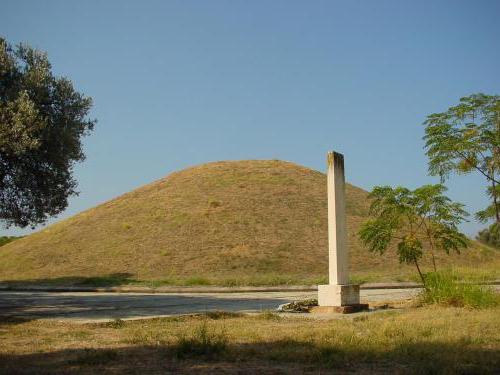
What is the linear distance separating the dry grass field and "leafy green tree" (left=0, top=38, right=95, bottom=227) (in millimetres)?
5569

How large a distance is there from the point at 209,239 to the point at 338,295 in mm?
23505

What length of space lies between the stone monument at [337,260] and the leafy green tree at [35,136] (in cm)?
741

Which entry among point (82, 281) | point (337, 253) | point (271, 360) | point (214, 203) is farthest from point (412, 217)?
point (214, 203)

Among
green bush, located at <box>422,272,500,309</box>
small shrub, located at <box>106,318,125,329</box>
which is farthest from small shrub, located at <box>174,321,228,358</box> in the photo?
green bush, located at <box>422,272,500,309</box>

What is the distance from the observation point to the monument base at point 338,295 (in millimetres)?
11641

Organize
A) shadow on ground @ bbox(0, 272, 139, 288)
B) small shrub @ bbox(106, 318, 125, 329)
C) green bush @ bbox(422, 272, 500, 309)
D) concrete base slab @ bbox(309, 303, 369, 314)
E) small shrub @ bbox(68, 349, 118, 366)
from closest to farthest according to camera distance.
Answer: small shrub @ bbox(68, 349, 118, 366)
small shrub @ bbox(106, 318, 125, 329)
green bush @ bbox(422, 272, 500, 309)
concrete base slab @ bbox(309, 303, 369, 314)
shadow on ground @ bbox(0, 272, 139, 288)

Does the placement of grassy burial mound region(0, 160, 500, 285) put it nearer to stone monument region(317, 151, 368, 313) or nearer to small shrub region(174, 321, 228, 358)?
stone monument region(317, 151, 368, 313)

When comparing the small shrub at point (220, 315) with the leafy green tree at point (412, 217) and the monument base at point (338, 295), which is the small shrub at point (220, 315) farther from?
the leafy green tree at point (412, 217)

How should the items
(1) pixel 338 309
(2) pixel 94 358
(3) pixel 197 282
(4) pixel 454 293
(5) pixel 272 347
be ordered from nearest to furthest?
(2) pixel 94 358
(5) pixel 272 347
(4) pixel 454 293
(1) pixel 338 309
(3) pixel 197 282

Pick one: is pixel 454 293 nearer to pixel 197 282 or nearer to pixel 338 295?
pixel 338 295

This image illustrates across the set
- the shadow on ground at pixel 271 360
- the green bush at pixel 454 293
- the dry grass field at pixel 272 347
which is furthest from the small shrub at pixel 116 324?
the green bush at pixel 454 293

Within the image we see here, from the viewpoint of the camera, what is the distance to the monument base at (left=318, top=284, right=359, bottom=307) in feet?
38.2

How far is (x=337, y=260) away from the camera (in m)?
11.9

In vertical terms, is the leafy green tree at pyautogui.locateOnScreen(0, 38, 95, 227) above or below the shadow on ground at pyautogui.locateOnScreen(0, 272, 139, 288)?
above
